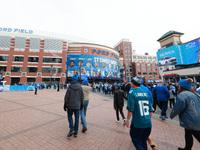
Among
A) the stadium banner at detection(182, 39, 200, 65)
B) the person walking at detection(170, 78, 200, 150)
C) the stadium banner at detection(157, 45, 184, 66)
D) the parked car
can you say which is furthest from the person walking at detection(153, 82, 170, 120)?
the parked car

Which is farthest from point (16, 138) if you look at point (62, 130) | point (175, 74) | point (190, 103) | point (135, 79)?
point (175, 74)

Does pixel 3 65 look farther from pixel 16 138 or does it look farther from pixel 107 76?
pixel 16 138

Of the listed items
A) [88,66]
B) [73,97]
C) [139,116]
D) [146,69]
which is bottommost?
[139,116]

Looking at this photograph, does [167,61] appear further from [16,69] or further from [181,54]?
[16,69]

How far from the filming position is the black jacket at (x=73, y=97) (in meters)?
3.12

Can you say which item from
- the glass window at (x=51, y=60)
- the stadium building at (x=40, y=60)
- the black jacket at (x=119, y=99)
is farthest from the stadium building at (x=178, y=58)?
the glass window at (x=51, y=60)

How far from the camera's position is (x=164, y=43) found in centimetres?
4475

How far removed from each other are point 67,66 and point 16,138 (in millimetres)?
44000

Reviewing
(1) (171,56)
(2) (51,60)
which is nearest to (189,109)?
(2) (51,60)

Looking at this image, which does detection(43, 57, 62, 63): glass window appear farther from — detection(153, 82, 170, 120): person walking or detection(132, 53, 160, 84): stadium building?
detection(132, 53, 160, 84): stadium building

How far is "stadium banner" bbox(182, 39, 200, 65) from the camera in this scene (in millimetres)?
32031

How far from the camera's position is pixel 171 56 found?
128 ft

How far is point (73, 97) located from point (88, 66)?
43.4 m

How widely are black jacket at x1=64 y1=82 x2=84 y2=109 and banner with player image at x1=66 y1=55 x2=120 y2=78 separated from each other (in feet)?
132
